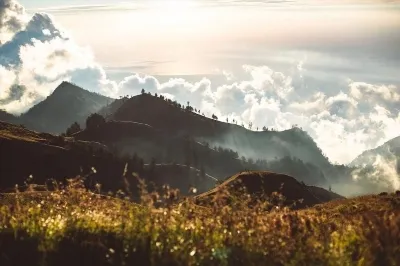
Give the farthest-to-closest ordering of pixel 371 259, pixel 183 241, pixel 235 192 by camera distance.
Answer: pixel 235 192
pixel 183 241
pixel 371 259

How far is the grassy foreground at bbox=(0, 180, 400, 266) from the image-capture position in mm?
7699

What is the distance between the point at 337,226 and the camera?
32.5 ft

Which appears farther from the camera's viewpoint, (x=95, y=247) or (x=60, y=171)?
(x=60, y=171)

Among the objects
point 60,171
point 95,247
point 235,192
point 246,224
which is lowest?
point 95,247

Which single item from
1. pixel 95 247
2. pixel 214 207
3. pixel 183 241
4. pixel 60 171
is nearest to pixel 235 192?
pixel 214 207

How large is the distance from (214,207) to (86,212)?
8.35 ft

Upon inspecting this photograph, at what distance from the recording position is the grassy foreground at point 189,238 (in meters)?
7.70

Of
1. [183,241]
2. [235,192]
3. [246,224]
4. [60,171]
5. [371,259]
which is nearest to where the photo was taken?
[371,259]

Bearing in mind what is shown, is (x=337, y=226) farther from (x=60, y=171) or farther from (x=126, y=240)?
(x=60, y=171)

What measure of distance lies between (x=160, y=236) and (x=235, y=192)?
2022mm

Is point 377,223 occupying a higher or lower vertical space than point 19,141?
lower

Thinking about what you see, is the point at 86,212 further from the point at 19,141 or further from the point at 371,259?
the point at 19,141

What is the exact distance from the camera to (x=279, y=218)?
9.09 m

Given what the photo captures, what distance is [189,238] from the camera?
8.57 m
